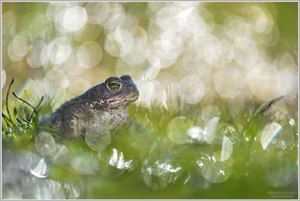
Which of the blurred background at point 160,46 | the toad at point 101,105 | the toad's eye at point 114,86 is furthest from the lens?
the blurred background at point 160,46

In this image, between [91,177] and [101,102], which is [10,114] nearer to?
[101,102]

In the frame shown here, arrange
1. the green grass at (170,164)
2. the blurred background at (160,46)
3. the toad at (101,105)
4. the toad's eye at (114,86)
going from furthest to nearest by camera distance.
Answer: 1. the blurred background at (160,46)
2. the toad's eye at (114,86)
3. the toad at (101,105)
4. the green grass at (170,164)

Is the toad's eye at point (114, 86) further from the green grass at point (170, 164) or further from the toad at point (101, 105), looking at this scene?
the green grass at point (170, 164)

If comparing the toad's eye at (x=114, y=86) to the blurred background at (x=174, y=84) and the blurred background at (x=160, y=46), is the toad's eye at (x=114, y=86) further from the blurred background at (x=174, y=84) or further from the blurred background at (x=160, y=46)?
the blurred background at (x=160, y=46)

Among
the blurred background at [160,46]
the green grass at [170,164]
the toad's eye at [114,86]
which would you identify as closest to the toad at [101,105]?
the toad's eye at [114,86]

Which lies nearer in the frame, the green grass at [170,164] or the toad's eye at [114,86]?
the green grass at [170,164]

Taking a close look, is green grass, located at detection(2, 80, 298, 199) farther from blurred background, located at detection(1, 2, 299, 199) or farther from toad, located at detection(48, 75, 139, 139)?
toad, located at detection(48, 75, 139, 139)

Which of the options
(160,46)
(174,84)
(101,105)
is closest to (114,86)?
(101,105)

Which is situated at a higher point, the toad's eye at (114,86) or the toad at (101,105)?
the toad's eye at (114,86)
